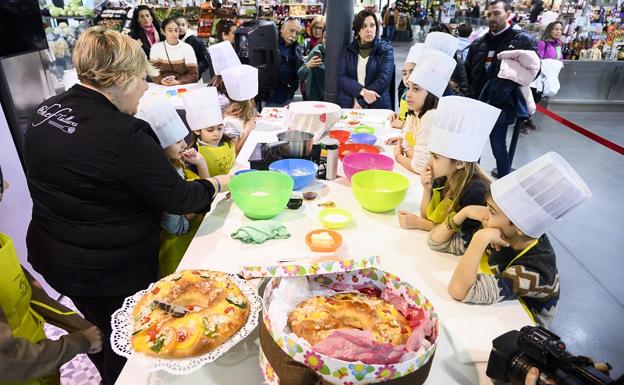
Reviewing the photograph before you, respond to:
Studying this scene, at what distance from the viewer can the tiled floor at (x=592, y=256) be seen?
2307 millimetres

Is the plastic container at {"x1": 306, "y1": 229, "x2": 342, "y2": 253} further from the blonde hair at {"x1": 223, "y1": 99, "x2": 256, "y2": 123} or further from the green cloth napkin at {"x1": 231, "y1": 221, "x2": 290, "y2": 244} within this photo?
the blonde hair at {"x1": 223, "y1": 99, "x2": 256, "y2": 123}

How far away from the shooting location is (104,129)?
1.26 meters

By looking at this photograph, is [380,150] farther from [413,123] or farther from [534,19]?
[534,19]

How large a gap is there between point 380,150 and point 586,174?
3233mm

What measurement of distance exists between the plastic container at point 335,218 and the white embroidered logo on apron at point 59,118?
0.96 metres

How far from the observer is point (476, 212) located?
55.1 inches

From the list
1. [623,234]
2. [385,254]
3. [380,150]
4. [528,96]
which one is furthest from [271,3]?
[385,254]

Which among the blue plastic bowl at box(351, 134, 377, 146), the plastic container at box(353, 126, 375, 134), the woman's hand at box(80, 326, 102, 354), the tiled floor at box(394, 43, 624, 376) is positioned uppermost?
the blue plastic bowl at box(351, 134, 377, 146)

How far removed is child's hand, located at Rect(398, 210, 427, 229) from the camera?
1.64m

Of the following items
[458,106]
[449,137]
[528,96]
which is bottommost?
[528,96]

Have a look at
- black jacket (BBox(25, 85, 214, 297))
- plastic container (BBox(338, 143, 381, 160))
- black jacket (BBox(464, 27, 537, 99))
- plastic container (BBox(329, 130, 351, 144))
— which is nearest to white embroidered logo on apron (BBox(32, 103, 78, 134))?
black jacket (BBox(25, 85, 214, 297))

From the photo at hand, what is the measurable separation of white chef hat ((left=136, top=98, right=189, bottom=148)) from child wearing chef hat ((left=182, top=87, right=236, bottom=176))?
0.30 meters

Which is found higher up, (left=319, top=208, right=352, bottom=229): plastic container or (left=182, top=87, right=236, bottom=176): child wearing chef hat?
(left=182, top=87, right=236, bottom=176): child wearing chef hat

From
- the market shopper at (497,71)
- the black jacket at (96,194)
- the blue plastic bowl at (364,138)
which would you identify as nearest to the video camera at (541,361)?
the black jacket at (96,194)
